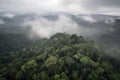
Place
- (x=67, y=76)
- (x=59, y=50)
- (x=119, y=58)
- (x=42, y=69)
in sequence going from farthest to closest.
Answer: (x=119, y=58), (x=59, y=50), (x=42, y=69), (x=67, y=76)

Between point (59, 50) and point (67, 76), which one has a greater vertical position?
point (59, 50)

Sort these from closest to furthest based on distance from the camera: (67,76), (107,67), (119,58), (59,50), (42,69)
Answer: (67,76) < (42,69) < (107,67) < (59,50) < (119,58)

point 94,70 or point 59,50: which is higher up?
point 59,50

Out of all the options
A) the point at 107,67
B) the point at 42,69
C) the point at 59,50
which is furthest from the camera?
the point at 59,50

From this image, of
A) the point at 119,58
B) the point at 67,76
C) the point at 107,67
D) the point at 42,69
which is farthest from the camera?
the point at 119,58

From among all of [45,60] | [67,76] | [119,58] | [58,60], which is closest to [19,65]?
[45,60]

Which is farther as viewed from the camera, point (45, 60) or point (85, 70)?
point (45, 60)

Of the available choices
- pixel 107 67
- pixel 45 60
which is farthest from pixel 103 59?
pixel 45 60

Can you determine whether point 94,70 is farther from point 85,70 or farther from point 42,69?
point 42,69

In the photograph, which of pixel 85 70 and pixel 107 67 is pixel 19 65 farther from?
pixel 107 67
